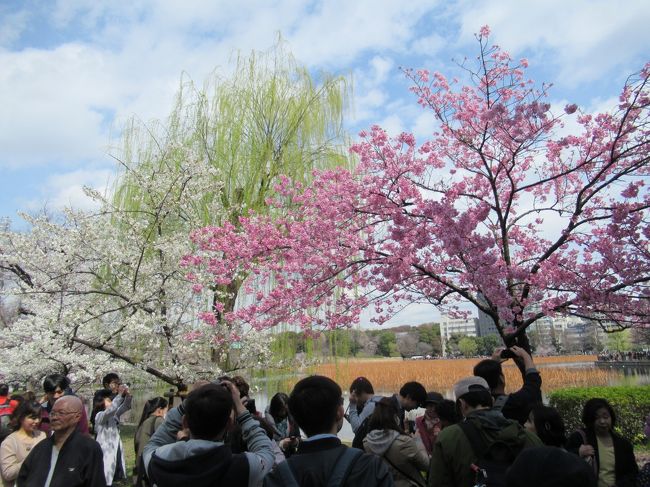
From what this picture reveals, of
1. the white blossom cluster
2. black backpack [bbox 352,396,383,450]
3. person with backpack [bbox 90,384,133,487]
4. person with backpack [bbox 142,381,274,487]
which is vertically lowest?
person with backpack [bbox 90,384,133,487]

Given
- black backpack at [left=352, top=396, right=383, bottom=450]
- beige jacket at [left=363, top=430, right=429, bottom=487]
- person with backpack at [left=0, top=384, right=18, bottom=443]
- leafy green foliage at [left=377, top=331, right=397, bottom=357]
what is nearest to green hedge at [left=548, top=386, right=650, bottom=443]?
black backpack at [left=352, top=396, right=383, bottom=450]

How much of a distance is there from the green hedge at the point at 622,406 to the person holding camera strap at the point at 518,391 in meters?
6.66

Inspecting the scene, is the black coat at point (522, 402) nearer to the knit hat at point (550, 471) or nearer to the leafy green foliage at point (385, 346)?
the knit hat at point (550, 471)

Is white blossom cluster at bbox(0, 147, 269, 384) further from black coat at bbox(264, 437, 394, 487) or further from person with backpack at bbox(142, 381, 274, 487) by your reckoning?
black coat at bbox(264, 437, 394, 487)

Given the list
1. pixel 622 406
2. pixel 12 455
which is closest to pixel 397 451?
pixel 12 455

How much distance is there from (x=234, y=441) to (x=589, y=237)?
16.2 ft

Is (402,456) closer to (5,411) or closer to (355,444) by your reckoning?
(355,444)

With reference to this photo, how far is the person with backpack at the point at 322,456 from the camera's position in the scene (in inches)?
64.7

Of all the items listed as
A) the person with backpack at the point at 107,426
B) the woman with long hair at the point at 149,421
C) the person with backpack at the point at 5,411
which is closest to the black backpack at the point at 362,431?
the woman with long hair at the point at 149,421

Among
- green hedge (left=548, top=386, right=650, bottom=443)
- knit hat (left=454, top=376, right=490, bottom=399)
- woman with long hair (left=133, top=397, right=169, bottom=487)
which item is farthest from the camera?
green hedge (left=548, top=386, right=650, bottom=443)

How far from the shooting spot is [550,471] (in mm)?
1241

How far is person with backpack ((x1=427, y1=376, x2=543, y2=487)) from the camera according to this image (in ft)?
7.23

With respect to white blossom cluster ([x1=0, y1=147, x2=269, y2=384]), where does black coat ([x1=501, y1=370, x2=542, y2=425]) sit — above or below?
below

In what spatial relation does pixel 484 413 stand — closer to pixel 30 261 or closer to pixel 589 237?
pixel 589 237
